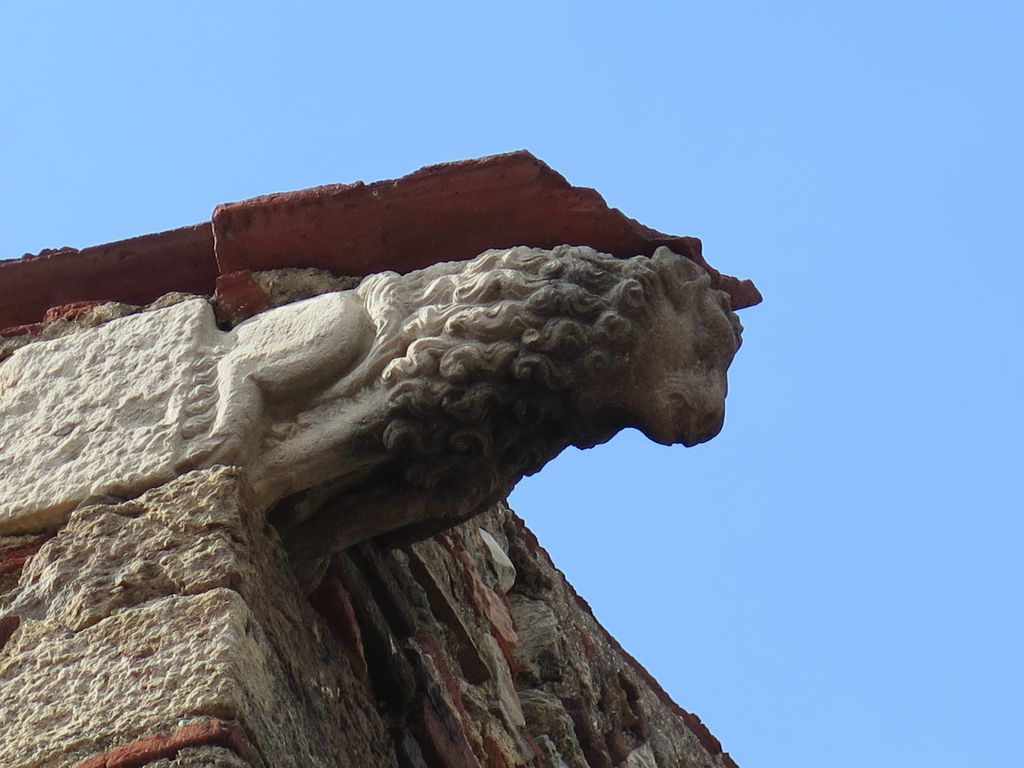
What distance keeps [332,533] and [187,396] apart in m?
0.33

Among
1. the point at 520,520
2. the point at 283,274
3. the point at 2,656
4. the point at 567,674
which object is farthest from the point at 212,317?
the point at 520,520

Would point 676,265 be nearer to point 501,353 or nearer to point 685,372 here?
point 685,372

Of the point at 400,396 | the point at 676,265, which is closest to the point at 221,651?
the point at 400,396

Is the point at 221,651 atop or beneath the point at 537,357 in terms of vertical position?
beneath

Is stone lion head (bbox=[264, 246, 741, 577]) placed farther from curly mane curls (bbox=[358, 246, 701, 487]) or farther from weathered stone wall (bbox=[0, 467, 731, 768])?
weathered stone wall (bbox=[0, 467, 731, 768])

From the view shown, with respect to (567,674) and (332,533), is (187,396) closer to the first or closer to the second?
(332,533)

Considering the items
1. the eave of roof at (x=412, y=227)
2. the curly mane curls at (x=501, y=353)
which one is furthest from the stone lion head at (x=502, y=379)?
the eave of roof at (x=412, y=227)

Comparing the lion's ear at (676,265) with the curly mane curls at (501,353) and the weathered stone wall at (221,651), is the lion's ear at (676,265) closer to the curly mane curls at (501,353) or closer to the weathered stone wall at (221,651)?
the curly mane curls at (501,353)

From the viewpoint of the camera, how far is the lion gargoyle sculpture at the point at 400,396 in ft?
11.4

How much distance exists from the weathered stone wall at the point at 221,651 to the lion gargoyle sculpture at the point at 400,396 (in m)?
0.09

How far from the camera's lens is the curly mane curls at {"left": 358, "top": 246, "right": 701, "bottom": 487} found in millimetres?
3480

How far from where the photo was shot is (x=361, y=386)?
353 cm

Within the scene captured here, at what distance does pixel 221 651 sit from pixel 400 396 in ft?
1.91

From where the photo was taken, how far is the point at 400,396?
348cm
